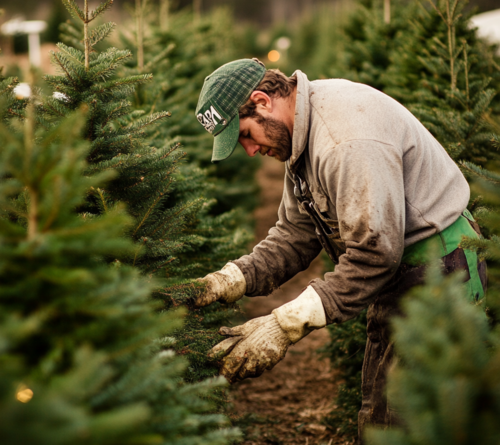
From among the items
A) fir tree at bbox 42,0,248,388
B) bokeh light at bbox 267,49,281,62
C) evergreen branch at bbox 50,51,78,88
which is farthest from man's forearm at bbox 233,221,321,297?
bokeh light at bbox 267,49,281,62

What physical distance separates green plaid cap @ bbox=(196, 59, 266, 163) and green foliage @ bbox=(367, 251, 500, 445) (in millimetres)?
1579

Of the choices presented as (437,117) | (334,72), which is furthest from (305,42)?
(437,117)

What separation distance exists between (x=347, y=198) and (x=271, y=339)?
83 cm

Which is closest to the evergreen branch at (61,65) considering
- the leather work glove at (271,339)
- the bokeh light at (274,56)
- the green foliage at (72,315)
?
the green foliage at (72,315)

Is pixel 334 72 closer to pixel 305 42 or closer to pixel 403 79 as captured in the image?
pixel 403 79

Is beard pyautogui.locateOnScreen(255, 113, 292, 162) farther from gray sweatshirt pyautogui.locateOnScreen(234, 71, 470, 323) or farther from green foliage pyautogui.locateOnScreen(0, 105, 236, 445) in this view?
green foliage pyautogui.locateOnScreen(0, 105, 236, 445)

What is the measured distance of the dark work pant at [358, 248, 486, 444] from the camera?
7.72 ft

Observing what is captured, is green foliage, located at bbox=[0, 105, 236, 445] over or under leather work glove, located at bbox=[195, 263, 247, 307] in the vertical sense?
over

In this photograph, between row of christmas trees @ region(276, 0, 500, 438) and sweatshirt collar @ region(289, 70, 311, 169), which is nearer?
row of christmas trees @ region(276, 0, 500, 438)

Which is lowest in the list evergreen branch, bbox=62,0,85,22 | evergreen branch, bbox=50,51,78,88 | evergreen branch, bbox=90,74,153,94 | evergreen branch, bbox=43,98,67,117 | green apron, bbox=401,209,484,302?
green apron, bbox=401,209,484,302

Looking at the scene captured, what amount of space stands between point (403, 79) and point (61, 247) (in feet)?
15.0

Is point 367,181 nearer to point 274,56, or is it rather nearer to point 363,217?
point 363,217

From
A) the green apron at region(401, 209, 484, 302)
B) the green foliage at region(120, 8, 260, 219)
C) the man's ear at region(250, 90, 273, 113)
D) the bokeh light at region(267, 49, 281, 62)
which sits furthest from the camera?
the bokeh light at region(267, 49, 281, 62)

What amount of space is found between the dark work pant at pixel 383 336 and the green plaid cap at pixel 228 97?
3.96ft
